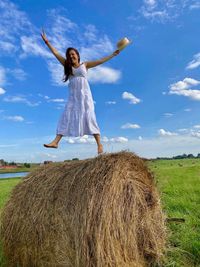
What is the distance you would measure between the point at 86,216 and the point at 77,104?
10.7 feet

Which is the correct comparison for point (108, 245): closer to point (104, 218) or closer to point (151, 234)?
point (104, 218)

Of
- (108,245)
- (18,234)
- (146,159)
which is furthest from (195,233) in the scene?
(18,234)

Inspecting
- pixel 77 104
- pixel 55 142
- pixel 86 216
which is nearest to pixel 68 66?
pixel 77 104

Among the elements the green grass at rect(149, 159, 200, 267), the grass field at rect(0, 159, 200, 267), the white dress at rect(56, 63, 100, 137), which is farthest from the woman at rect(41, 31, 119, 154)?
the green grass at rect(149, 159, 200, 267)

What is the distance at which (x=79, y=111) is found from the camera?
7609 millimetres

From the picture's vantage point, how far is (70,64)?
787 cm

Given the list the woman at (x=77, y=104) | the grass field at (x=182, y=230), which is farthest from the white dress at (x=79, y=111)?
the grass field at (x=182, y=230)

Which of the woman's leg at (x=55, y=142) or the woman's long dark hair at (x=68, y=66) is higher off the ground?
the woman's long dark hair at (x=68, y=66)

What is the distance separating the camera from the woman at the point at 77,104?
7531mm

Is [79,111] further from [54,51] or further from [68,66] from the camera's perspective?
[54,51]

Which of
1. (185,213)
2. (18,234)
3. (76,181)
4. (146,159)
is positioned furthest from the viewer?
(185,213)

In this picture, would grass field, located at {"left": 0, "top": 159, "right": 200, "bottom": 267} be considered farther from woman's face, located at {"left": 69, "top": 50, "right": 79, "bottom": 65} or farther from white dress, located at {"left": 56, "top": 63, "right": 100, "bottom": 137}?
woman's face, located at {"left": 69, "top": 50, "right": 79, "bottom": 65}

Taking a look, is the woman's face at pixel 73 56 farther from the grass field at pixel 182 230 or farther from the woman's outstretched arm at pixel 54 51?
the grass field at pixel 182 230

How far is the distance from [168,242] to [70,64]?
3.73 m
